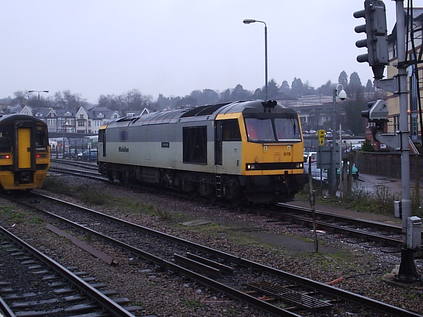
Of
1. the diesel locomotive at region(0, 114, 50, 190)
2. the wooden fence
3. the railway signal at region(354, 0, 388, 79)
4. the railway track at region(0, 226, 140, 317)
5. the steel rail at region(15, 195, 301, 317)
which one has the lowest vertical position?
the railway track at region(0, 226, 140, 317)

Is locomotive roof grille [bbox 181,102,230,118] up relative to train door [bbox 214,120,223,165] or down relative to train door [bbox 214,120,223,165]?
up

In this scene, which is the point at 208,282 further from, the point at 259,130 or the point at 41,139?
the point at 41,139

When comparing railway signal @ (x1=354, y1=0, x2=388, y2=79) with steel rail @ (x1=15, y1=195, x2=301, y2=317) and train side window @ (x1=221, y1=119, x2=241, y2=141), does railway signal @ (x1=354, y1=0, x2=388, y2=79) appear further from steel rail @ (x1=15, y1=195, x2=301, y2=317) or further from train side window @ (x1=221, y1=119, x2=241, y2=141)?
train side window @ (x1=221, y1=119, x2=241, y2=141)


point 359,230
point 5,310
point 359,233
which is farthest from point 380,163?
point 5,310

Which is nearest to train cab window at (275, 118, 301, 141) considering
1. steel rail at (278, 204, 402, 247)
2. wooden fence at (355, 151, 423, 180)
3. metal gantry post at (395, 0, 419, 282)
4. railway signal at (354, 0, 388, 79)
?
steel rail at (278, 204, 402, 247)

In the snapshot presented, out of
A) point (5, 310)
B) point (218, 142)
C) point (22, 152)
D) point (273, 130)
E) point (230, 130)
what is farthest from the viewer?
point (22, 152)

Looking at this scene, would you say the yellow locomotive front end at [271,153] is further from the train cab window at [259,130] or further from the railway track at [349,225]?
the railway track at [349,225]

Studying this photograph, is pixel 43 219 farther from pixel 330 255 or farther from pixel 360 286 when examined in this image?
pixel 360 286

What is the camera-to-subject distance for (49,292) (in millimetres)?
8023

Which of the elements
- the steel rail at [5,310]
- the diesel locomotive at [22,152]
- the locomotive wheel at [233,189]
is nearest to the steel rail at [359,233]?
the locomotive wheel at [233,189]

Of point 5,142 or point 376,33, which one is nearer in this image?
point 376,33

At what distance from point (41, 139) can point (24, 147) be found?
27.2 inches

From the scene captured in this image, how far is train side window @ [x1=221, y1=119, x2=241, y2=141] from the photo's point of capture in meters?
16.0

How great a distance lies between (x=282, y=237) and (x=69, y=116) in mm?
114098
